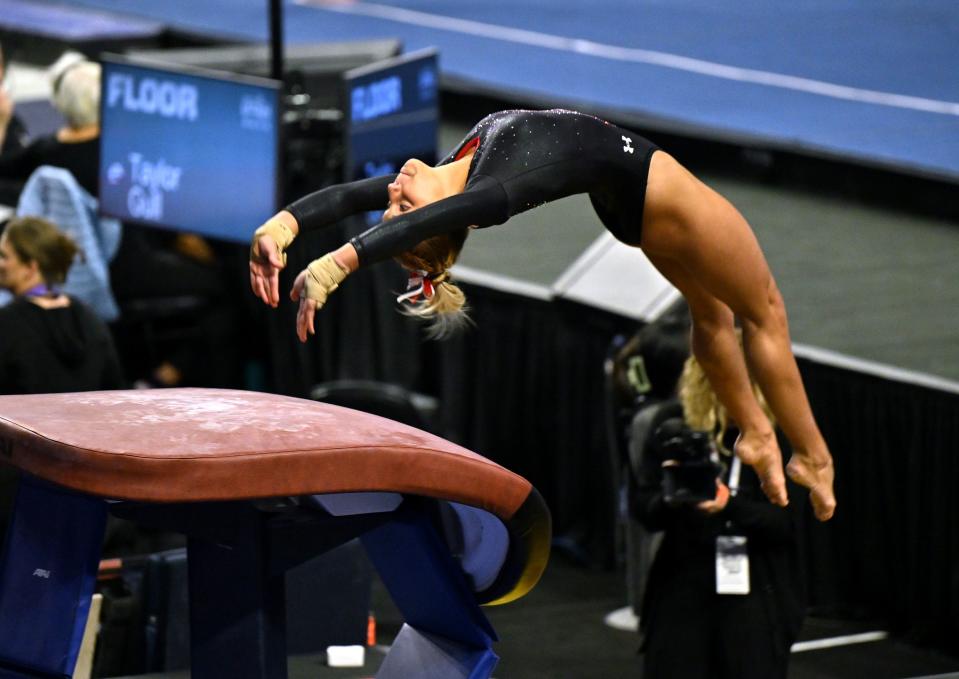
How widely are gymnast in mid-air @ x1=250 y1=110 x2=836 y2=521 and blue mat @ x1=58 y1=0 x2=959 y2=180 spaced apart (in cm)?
593

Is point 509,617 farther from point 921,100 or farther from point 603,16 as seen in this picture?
point 603,16

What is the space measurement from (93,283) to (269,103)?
1072 millimetres

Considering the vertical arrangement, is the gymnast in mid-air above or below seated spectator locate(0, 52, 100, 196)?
above

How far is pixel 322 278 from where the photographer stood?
2646mm

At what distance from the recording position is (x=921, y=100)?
10609mm

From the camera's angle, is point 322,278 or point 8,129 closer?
point 322,278

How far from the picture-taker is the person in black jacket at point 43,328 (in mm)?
5254

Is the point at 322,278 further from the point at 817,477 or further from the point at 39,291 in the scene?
the point at 39,291

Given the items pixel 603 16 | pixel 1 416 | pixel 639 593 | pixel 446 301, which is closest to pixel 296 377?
pixel 639 593

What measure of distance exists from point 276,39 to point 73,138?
106cm

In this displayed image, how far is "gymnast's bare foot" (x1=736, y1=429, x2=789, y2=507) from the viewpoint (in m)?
3.60

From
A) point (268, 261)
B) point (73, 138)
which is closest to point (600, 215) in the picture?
point (268, 261)

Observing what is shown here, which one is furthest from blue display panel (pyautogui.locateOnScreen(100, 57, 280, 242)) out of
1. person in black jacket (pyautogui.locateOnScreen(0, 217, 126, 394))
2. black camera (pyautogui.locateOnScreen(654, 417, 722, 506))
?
black camera (pyautogui.locateOnScreen(654, 417, 722, 506))

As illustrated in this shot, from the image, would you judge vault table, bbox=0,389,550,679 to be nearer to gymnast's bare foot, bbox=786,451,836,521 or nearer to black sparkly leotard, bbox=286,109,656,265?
black sparkly leotard, bbox=286,109,656,265
